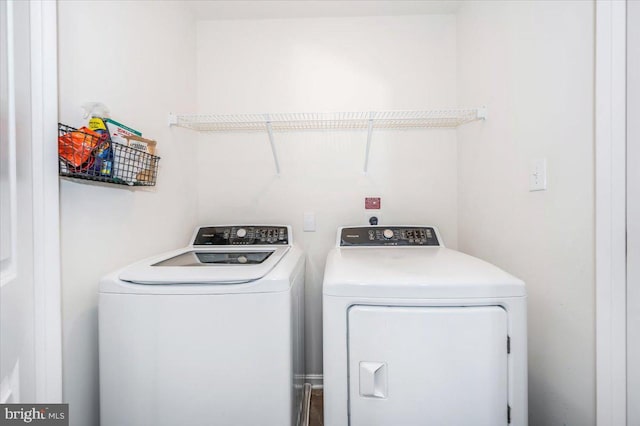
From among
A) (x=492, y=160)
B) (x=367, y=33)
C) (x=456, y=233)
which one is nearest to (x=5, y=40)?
(x=367, y=33)

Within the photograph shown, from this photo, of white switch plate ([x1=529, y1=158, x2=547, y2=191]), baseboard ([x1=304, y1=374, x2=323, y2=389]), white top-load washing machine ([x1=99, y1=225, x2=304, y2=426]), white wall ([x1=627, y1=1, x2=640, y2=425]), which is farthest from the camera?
baseboard ([x1=304, y1=374, x2=323, y2=389])

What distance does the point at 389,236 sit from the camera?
1774 mm

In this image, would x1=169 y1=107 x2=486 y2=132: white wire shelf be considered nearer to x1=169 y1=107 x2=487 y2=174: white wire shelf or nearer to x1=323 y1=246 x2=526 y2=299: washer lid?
x1=169 y1=107 x2=487 y2=174: white wire shelf

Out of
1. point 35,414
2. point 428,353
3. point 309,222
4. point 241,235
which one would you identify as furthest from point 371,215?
point 35,414

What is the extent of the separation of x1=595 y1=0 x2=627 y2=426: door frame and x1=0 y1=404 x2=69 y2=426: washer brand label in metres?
1.88

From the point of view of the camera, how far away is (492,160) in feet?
5.08

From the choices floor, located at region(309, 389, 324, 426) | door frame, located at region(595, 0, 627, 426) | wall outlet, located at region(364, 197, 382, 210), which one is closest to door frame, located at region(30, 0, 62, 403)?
floor, located at region(309, 389, 324, 426)

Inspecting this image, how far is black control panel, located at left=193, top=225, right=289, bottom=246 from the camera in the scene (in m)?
1.79

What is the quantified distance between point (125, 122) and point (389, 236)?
62.8 inches

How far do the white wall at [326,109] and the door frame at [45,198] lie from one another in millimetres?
1094

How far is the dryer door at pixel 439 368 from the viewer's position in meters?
0.93

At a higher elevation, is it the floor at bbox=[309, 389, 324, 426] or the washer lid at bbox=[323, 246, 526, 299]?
the washer lid at bbox=[323, 246, 526, 299]

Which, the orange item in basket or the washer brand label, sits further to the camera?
the orange item in basket

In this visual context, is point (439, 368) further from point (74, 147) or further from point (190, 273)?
point (74, 147)
